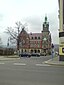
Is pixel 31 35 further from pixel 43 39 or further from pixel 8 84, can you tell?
pixel 8 84

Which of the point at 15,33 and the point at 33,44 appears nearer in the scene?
the point at 15,33

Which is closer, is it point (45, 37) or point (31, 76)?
point (31, 76)

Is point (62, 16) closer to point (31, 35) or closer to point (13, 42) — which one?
point (13, 42)

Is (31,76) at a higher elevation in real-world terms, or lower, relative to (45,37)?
lower

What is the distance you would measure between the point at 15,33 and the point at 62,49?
4711 centimetres

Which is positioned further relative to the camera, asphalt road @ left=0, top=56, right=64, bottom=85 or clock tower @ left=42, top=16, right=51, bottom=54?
clock tower @ left=42, top=16, right=51, bottom=54

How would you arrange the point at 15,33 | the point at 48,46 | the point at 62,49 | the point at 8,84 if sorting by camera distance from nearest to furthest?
1. the point at 8,84
2. the point at 62,49
3. the point at 15,33
4. the point at 48,46

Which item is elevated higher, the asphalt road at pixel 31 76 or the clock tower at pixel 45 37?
the clock tower at pixel 45 37

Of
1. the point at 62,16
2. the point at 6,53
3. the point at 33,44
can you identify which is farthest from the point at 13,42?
the point at 33,44

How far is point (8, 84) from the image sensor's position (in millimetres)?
13234

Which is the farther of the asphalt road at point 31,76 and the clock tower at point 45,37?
the clock tower at point 45,37

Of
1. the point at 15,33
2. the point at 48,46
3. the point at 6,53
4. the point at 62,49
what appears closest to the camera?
the point at 62,49

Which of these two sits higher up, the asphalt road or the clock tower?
the clock tower

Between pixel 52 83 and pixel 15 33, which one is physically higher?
pixel 15 33
